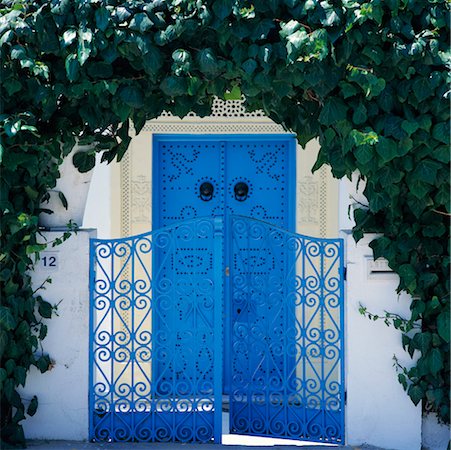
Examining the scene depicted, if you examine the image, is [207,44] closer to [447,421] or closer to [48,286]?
[48,286]

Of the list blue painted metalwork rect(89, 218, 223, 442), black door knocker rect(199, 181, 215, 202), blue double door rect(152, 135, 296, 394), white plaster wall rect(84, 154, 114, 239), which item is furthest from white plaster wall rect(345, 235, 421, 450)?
white plaster wall rect(84, 154, 114, 239)

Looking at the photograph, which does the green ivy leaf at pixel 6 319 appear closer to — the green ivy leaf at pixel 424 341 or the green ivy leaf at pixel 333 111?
the green ivy leaf at pixel 333 111

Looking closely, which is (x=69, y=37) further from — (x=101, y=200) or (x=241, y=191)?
(x=241, y=191)

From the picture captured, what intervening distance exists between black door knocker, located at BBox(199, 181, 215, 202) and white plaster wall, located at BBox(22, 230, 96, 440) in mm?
1887

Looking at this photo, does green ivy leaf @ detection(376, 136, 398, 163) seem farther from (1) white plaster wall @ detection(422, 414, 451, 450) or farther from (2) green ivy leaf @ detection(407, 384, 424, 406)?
(1) white plaster wall @ detection(422, 414, 451, 450)

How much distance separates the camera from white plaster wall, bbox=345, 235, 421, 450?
241 inches

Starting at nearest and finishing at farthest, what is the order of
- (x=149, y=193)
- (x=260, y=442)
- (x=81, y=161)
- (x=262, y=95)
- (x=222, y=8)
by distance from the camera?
(x=222, y=8) → (x=262, y=95) → (x=81, y=161) → (x=260, y=442) → (x=149, y=193)

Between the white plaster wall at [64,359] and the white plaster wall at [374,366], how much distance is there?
1.72 metres

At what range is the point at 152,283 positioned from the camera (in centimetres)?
630

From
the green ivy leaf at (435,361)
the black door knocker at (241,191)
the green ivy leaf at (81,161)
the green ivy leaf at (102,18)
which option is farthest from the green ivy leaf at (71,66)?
the green ivy leaf at (435,361)

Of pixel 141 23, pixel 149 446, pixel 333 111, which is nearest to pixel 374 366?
pixel 149 446

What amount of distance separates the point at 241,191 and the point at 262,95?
208cm

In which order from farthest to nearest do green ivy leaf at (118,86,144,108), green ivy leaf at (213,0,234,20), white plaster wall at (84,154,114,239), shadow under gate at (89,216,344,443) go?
white plaster wall at (84,154,114,239)
shadow under gate at (89,216,344,443)
green ivy leaf at (118,86,144,108)
green ivy leaf at (213,0,234,20)

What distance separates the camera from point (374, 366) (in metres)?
6.15
